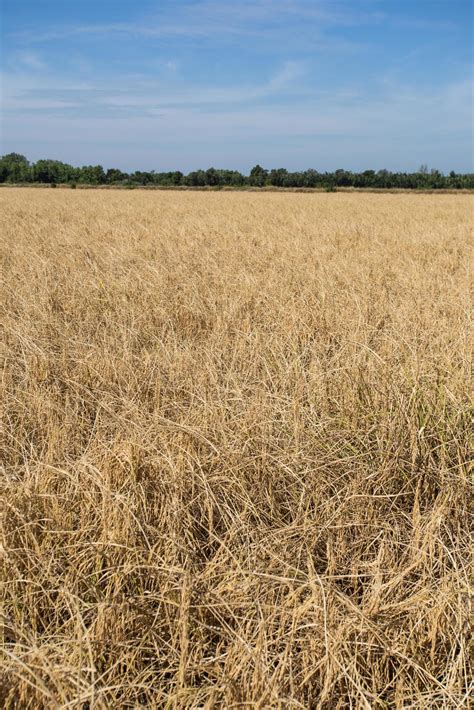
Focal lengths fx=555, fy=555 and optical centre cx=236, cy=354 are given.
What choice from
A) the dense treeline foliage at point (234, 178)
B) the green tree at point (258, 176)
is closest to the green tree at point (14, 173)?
the dense treeline foliage at point (234, 178)

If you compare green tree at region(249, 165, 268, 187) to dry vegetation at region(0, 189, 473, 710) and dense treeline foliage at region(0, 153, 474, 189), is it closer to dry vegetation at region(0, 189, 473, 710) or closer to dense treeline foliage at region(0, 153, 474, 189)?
dense treeline foliage at region(0, 153, 474, 189)

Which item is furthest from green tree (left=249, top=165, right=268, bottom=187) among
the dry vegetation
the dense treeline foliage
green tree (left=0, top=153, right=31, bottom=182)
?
the dry vegetation

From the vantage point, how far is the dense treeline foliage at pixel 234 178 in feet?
175

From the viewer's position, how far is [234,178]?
177 ft

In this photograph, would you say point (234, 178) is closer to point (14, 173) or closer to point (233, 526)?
point (14, 173)

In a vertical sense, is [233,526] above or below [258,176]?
below

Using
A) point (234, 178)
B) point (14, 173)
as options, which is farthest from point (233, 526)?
point (14, 173)

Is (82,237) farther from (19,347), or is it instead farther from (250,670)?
(250,670)

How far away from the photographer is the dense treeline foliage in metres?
53.4

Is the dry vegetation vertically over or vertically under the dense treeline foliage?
under

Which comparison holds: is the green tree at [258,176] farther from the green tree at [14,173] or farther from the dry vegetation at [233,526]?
the dry vegetation at [233,526]

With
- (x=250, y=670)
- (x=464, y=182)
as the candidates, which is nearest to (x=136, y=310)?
(x=250, y=670)

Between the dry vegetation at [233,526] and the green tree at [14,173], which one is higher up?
the green tree at [14,173]

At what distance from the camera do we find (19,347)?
2.75 metres
